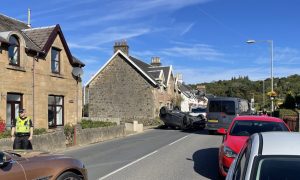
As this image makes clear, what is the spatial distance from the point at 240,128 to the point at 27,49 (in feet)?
50.1

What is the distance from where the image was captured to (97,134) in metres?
22.8

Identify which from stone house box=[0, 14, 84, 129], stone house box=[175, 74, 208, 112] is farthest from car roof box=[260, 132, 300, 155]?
stone house box=[175, 74, 208, 112]

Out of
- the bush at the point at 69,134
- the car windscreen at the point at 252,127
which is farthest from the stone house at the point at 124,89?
the car windscreen at the point at 252,127

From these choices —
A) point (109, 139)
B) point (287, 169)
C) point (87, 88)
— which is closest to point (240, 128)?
point (287, 169)

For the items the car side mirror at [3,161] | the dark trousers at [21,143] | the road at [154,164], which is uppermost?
the car side mirror at [3,161]

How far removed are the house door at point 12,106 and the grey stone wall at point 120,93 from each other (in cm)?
2227

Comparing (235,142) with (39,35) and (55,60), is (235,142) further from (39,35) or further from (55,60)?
(55,60)

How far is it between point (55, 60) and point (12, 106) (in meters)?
5.06

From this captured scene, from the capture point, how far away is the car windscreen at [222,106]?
25.3m

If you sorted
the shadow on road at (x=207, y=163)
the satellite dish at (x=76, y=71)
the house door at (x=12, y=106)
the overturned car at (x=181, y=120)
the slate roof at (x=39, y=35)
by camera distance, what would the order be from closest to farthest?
the shadow on road at (x=207, y=163), the house door at (x=12, y=106), the slate roof at (x=39, y=35), the satellite dish at (x=76, y=71), the overturned car at (x=181, y=120)

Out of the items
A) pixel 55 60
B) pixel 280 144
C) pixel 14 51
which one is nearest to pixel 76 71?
pixel 55 60

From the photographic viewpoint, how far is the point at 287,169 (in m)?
3.71

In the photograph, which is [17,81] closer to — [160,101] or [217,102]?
[217,102]

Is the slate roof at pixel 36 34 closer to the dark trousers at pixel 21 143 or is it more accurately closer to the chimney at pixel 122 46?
the dark trousers at pixel 21 143
